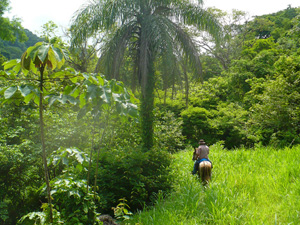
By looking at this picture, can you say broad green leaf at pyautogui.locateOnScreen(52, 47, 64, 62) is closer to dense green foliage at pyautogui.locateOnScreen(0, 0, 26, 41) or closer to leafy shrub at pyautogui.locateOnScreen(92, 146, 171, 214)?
leafy shrub at pyautogui.locateOnScreen(92, 146, 171, 214)

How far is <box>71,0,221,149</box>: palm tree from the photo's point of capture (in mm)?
7605

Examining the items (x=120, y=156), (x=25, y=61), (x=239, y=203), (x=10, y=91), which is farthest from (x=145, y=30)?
(x=10, y=91)

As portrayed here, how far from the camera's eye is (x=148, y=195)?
5598 millimetres

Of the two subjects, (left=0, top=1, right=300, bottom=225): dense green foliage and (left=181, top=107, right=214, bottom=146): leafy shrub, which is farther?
(left=181, top=107, right=214, bottom=146): leafy shrub

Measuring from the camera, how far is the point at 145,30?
7.61 m

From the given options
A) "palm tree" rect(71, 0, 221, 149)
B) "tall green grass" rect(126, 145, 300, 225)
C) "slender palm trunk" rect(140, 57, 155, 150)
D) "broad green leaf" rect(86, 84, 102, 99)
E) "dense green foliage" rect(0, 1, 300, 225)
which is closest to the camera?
"broad green leaf" rect(86, 84, 102, 99)

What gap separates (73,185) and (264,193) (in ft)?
11.7

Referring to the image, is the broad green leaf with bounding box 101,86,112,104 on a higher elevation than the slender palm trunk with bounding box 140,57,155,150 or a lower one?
higher

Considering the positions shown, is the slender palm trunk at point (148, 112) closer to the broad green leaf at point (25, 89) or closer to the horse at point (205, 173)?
the horse at point (205, 173)

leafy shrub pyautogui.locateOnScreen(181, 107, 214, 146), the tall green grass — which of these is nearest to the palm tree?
the tall green grass

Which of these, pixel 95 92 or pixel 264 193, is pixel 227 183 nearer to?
pixel 264 193

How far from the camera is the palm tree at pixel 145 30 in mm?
7605

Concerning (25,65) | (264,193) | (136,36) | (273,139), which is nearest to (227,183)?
(264,193)

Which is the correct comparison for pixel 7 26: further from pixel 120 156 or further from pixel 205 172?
pixel 205 172
